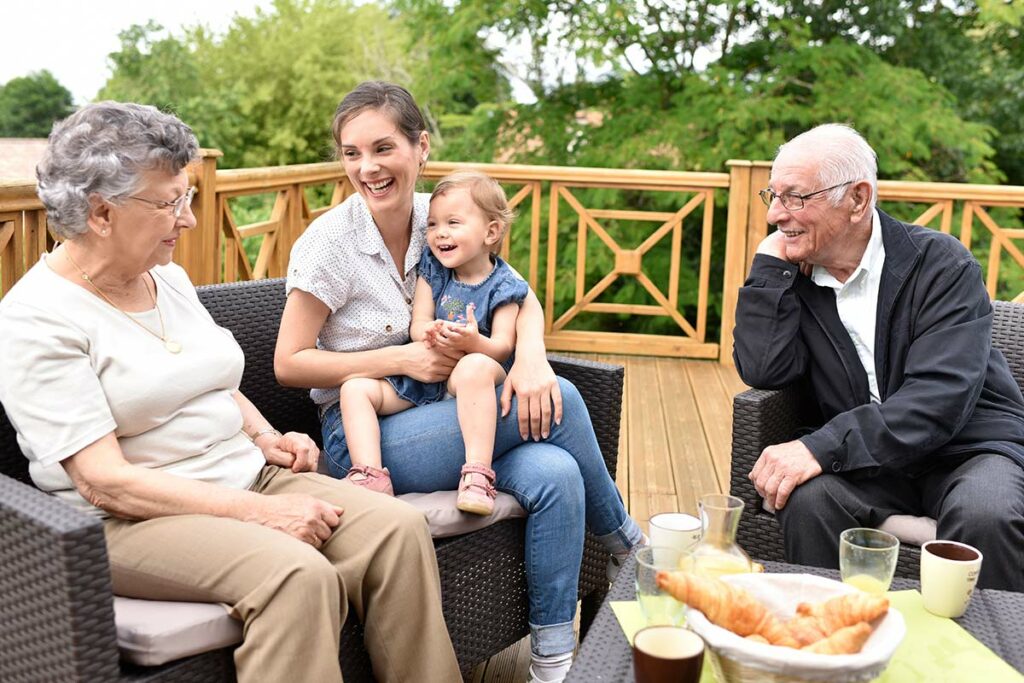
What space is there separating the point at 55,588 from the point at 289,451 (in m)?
0.70

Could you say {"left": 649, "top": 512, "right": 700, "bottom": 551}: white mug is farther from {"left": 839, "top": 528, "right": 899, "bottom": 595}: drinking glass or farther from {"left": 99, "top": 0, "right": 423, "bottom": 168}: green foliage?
{"left": 99, "top": 0, "right": 423, "bottom": 168}: green foliage

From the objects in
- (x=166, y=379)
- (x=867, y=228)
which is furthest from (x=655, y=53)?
(x=166, y=379)

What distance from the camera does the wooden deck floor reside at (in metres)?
3.49

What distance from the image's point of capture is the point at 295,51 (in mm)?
18797

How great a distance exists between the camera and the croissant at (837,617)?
138 centimetres

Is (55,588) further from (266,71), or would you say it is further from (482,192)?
(266,71)

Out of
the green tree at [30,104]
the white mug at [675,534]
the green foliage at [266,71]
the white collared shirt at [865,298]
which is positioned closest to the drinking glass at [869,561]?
the white mug at [675,534]

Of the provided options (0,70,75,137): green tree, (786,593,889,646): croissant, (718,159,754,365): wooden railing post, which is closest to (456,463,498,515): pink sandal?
(786,593,889,646): croissant

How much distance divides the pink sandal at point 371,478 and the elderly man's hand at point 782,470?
0.77 meters

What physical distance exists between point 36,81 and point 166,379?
72.5 ft

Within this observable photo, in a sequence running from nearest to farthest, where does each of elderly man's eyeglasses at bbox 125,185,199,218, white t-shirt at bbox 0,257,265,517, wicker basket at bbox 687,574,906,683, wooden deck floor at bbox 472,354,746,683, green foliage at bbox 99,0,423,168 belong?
wicker basket at bbox 687,574,906,683 < white t-shirt at bbox 0,257,265,517 < elderly man's eyeglasses at bbox 125,185,199,218 < wooden deck floor at bbox 472,354,746,683 < green foliage at bbox 99,0,423,168

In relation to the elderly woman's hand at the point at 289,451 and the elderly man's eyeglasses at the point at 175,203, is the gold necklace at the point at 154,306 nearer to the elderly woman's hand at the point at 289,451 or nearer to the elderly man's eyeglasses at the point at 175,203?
the elderly man's eyeglasses at the point at 175,203

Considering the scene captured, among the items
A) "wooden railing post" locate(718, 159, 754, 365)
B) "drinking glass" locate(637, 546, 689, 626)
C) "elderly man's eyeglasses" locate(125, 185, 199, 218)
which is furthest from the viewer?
"wooden railing post" locate(718, 159, 754, 365)

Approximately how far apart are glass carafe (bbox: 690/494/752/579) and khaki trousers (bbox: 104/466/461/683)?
1.72 ft
